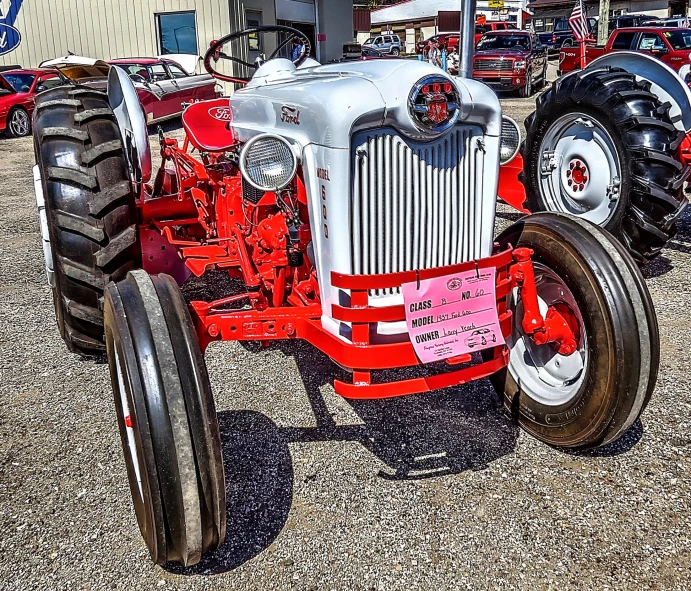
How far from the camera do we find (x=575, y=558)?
7.79 feet

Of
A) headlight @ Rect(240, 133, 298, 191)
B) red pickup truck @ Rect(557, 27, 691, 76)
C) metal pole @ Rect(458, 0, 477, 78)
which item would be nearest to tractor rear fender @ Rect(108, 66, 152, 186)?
headlight @ Rect(240, 133, 298, 191)

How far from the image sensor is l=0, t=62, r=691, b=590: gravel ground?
2332 mm

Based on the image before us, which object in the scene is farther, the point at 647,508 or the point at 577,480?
the point at 577,480

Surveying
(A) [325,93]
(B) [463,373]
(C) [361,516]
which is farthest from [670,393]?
(A) [325,93]

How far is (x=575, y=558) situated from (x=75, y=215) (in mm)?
2640

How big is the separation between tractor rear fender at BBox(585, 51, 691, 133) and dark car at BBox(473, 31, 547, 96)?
14241 millimetres

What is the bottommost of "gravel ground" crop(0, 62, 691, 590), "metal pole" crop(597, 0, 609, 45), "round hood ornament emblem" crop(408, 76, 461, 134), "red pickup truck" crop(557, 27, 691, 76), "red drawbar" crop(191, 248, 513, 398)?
"gravel ground" crop(0, 62, 691, 590)

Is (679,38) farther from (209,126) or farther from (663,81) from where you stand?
(209,126)

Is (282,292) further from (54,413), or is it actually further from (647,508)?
(647,508)

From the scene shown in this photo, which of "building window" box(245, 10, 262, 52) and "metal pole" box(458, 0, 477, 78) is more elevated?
"building window" box(245, 10, 262, 52)

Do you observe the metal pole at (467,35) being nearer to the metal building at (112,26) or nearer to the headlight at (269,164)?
the headlight at (269,164)

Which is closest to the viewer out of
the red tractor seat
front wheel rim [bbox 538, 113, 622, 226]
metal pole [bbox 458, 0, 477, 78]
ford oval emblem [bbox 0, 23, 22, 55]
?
the red tractor seat

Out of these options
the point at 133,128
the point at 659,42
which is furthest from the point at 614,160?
the point at 659,42

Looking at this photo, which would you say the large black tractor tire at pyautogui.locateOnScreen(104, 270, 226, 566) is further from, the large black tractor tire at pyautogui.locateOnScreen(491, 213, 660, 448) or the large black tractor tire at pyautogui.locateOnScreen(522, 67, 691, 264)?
the large black tractor tire at pyautogui.locateOnScreen(522, 67, 691, 264)
